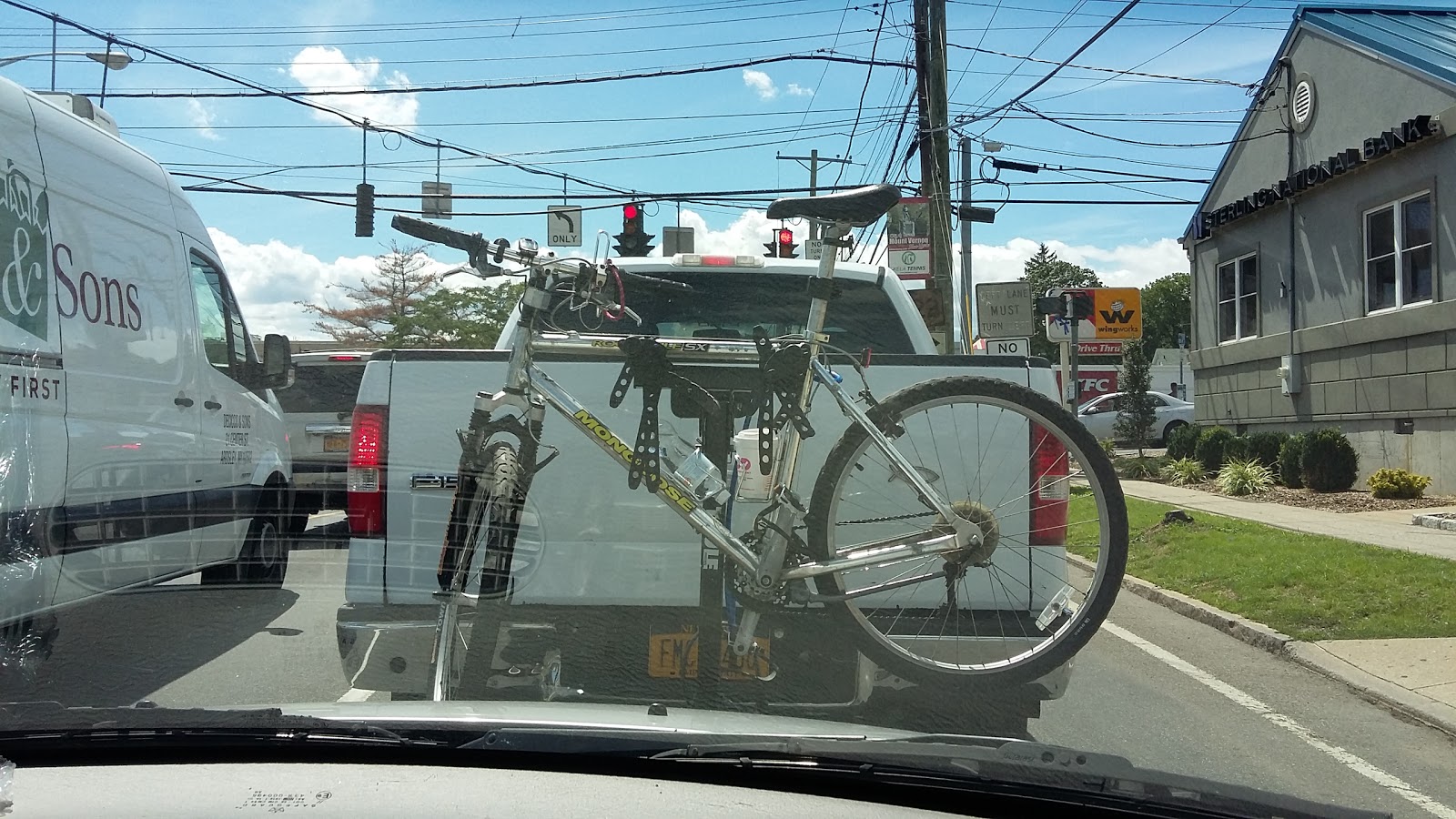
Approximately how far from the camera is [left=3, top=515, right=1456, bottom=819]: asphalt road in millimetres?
4832

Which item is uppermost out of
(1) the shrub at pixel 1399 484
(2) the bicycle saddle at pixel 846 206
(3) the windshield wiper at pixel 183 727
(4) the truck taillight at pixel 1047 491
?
(2) the bicycle saddle at pixel 846 206

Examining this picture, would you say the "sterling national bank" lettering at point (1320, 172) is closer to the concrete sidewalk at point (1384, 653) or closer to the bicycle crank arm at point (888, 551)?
the concrete sidewalk at point (1384, 653)

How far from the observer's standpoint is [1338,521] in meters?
13.1

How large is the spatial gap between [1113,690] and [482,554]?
386 centimetres

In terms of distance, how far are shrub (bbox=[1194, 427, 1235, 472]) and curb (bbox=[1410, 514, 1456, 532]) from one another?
22.3 feet

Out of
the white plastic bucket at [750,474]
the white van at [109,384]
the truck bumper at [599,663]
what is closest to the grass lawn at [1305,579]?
the truck bumper at [599,663]

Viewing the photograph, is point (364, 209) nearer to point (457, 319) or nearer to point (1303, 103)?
point (457, 319)

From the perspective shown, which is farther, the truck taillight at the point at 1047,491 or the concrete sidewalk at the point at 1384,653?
the concrete sidewalk at the point at 1384,653

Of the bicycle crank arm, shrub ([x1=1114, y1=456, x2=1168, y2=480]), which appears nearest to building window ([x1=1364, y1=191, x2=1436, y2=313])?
shrub ([x1=1114, y1=456, x2=1168, y2=480])

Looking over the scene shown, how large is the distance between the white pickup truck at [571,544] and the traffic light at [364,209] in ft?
29.9

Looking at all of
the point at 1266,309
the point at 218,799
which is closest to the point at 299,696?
the point at 218,799

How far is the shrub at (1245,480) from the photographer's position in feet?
55.3

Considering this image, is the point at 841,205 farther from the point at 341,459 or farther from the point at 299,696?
the point at 341,459

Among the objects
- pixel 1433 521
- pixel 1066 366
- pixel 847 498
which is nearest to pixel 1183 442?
pixel 1066 366
